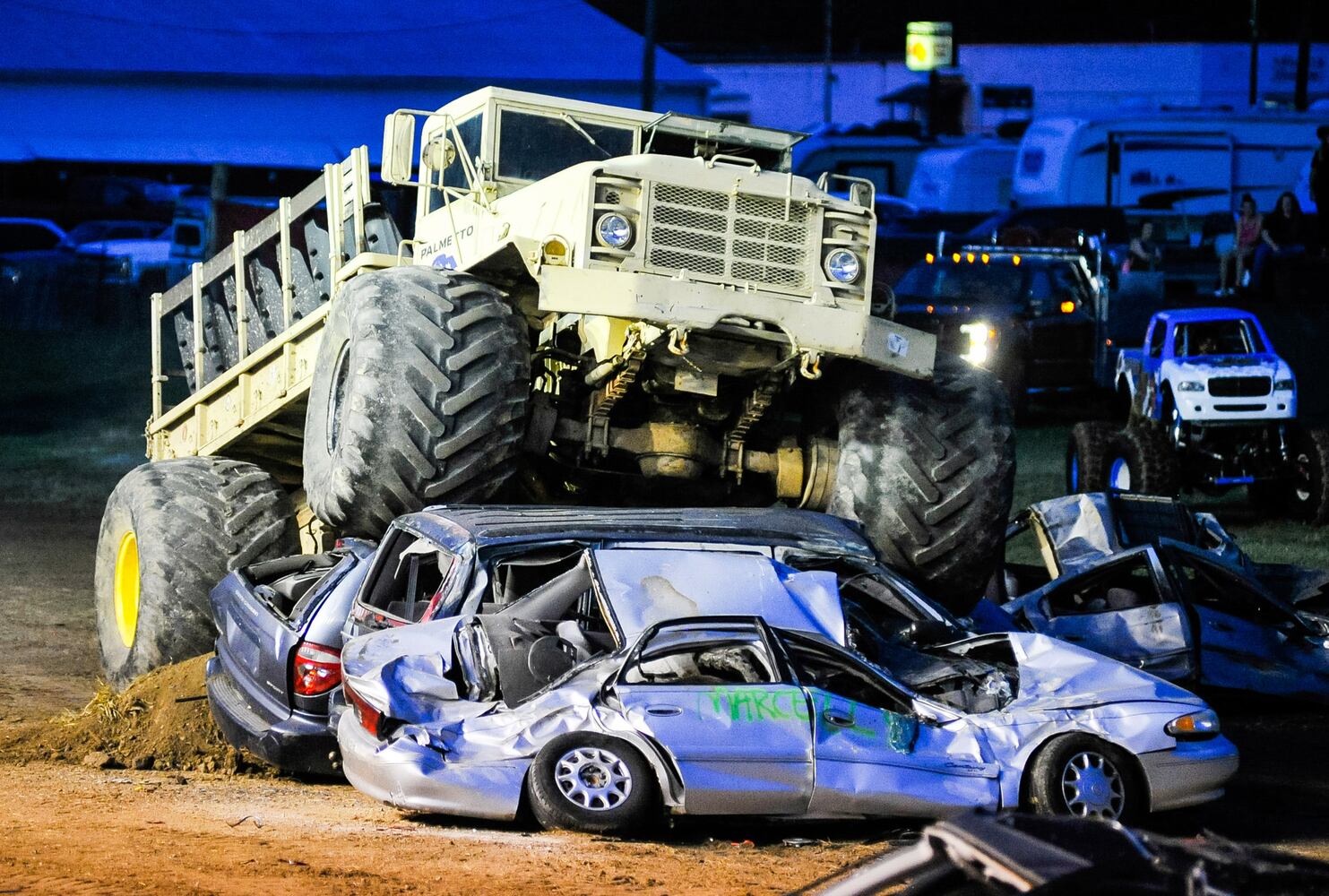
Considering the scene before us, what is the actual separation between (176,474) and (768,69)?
39.1 metres

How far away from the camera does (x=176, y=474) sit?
12.7 meters

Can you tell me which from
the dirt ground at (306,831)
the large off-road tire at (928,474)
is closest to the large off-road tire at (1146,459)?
the dirt ground at (306,831)

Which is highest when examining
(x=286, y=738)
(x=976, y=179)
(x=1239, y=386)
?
(x=976, y=179)

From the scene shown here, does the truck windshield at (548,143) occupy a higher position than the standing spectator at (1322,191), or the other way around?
the standing spectator at (1322,191)

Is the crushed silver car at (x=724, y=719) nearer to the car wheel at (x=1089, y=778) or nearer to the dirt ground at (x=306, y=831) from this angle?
the car wheel at (x=1089, y=778)

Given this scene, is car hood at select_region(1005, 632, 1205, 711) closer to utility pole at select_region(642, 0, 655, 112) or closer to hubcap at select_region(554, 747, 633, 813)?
hubcap at select_region(554, 747, 633, 813)

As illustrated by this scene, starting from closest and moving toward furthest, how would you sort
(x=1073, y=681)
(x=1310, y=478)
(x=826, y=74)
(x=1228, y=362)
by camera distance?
1. (x=1073, y=681)
2. (x=1310, y=478)
3. (x=1228, y=362)
4. (x=826, y=74)

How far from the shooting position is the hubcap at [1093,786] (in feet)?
25.6

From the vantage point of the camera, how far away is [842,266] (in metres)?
10.6

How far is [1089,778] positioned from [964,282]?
17701 millimetres

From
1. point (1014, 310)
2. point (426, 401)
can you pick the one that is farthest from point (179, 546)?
point (1014, 310)

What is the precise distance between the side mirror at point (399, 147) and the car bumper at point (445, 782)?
4683mm

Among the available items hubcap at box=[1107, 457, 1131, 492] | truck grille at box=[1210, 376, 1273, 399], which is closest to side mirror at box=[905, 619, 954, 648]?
hubcap at box=[1107, 457, 1131, 492]

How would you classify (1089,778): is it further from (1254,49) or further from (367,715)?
(1254,49)
